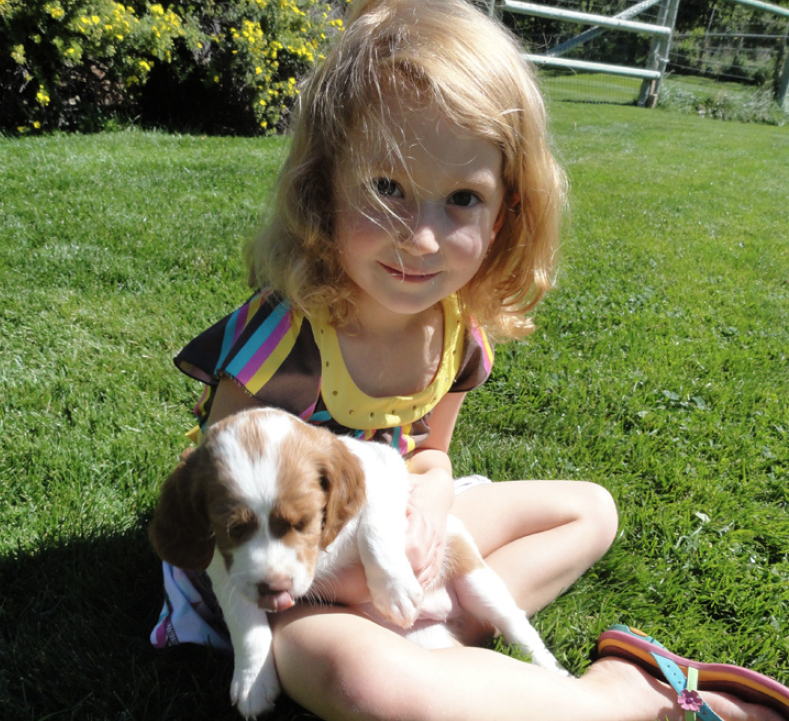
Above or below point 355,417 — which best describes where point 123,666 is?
below

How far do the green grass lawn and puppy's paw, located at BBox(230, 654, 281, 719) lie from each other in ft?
0.49

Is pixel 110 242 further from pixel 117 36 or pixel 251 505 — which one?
pixel 117 36

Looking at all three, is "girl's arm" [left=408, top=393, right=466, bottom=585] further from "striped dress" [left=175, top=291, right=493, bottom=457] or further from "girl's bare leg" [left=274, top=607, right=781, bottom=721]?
"girl's bare leg" [left=274, top=607, right=781, bottom=721]

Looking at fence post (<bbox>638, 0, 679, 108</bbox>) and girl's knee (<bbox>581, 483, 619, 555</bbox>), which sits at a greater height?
fence post (<bbox>638, 0, 679, 108</bbox>)

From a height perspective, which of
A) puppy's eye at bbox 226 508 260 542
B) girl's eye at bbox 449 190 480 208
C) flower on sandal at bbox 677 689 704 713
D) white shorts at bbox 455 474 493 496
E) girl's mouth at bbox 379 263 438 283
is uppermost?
girl's eye at bbox 449 190 480 208

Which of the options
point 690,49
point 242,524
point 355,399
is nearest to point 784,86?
point 690,49

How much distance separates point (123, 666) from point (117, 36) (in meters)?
9.69

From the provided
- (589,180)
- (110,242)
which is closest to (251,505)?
(110,242)

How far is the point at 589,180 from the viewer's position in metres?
9.89

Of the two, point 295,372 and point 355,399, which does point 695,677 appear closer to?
point 355,399

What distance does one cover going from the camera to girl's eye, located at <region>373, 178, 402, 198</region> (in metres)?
2.24

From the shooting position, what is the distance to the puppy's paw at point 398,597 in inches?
76.7

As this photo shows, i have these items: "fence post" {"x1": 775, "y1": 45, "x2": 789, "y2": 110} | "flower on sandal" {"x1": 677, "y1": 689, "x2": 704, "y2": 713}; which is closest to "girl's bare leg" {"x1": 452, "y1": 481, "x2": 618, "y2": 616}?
"flower on sandal" {"x1": 677, "y1": 689, "x2": 704, "y2": 713}

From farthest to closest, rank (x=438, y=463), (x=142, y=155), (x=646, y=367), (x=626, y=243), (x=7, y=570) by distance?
(x=142, y=155) < (x=626, y=243) < (x=646, y=367) < (x=438, y=463) < (x=7, y=570)
